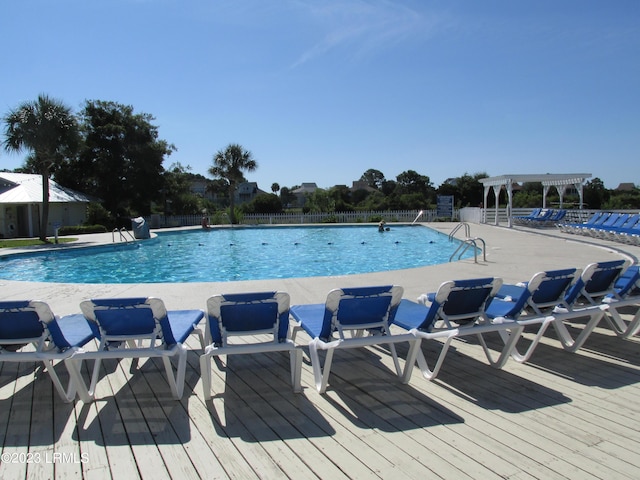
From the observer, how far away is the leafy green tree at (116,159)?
28.7m

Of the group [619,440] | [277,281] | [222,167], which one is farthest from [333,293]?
[222,167]

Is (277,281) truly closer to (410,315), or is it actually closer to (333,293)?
(410,315)

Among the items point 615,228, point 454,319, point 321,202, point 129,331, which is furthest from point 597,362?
point 321,202

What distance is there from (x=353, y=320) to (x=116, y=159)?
30.0 m

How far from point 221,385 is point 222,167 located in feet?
104

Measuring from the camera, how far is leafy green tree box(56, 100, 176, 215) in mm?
28656

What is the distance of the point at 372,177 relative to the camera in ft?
311

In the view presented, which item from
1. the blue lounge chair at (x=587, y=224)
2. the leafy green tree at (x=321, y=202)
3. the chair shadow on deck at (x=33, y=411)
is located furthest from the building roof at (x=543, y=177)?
the chair shadow on deck at (x=33, y=411)

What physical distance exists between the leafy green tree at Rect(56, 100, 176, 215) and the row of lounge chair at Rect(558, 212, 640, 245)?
2572cm

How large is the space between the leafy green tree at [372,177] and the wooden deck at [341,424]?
292 ft

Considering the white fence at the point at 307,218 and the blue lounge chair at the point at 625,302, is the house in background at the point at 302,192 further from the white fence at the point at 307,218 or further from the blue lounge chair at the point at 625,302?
the blue lounge chair at the point at 625,302

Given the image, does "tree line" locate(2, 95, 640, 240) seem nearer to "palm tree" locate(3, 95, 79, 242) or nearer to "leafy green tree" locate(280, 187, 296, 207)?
"palm tree" locate(3, 95, 79, 242)

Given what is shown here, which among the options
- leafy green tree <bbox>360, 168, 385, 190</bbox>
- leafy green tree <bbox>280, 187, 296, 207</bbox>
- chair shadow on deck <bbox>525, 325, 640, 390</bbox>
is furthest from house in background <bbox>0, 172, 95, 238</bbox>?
leafy green tree <bbox>360, 168, 385, 190</bbox>

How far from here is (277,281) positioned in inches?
292
